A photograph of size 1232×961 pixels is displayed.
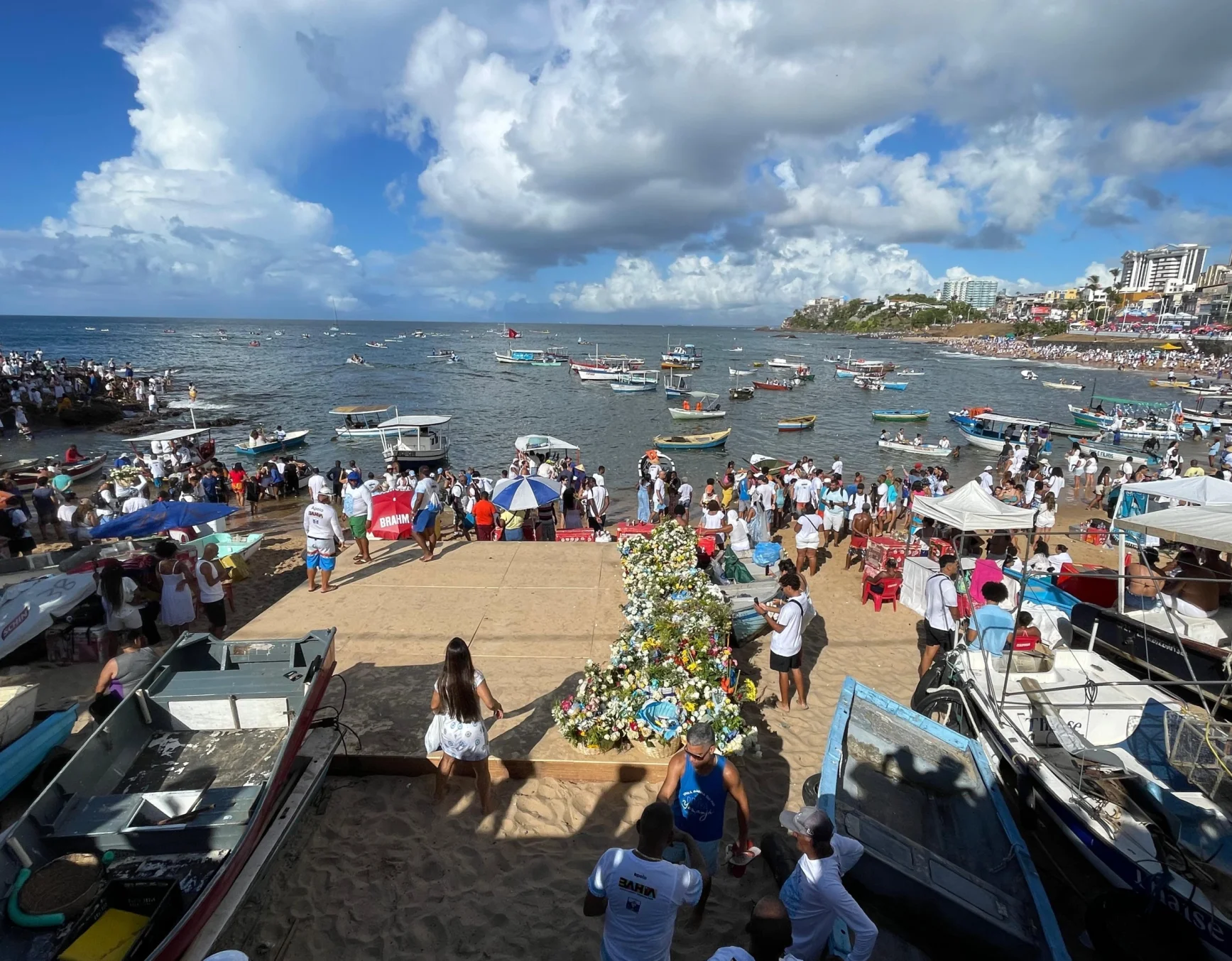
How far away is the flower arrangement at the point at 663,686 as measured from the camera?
5.72m

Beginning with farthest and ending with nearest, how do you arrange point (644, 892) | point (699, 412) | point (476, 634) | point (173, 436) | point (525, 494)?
1. point (699, 412)
2. point (173, 436)
3. point (525, 494)
4. point (476, 634)
5. point (644, 892)

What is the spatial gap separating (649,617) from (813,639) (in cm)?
357

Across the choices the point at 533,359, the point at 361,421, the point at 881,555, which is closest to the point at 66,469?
the point at 361,421

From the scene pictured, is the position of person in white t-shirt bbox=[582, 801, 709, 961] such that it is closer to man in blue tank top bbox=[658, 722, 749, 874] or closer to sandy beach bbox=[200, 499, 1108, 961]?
man in blue tank top bbox=[658, 722, 749, 874]

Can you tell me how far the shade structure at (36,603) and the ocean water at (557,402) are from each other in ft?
43.4

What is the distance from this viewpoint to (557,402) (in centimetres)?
5247

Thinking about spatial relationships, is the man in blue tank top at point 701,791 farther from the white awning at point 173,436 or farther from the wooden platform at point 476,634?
the white awning at point 173,436

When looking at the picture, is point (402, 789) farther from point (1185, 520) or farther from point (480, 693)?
point (1185, 520)

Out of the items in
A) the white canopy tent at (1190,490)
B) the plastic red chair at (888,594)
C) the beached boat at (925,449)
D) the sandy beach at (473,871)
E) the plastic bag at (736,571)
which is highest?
the white canopy tent at (1190,490)

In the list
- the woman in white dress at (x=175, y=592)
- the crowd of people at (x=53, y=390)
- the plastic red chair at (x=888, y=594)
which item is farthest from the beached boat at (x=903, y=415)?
the crowd of people at (x=53, y=390)

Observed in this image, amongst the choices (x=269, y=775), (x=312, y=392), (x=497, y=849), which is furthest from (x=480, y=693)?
(x=312, y=392)

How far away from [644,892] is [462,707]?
216 centimetres

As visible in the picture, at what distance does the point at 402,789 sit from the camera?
5664 mm

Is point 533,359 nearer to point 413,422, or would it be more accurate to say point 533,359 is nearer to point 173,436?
point 413,422
